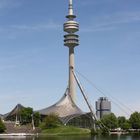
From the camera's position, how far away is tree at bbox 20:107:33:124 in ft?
478

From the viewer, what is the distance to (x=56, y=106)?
6575 inches

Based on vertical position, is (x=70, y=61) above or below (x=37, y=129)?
above

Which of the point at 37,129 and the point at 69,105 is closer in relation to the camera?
the point at 37,129

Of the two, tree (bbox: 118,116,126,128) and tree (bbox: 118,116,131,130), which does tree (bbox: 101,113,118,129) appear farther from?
tree (bbox: 118,116,126,128)

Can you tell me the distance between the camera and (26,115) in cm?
14588

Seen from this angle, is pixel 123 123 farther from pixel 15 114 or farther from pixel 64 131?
pixel 15 114

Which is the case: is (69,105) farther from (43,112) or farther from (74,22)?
(74,22)

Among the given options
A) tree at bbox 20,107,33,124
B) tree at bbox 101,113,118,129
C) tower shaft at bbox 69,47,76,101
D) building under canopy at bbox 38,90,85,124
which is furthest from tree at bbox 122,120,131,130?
tower shaft at bbox 69,47,76,101

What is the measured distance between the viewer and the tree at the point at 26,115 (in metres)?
146

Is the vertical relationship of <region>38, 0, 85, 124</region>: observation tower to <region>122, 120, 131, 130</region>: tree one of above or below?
above

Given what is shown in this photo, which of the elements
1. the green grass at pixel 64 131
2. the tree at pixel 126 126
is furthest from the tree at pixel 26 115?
the tree at pixel 126 126

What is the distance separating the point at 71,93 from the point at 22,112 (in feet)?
94.3

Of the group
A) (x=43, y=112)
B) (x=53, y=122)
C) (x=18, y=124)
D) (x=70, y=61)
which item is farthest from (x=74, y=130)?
(x=70, y=61)

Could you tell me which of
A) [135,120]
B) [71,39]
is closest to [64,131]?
[135,120]
